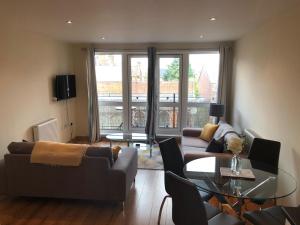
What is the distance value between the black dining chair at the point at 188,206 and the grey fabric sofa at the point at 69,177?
111 cm

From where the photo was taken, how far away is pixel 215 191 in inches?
87.0

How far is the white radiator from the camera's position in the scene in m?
4.49

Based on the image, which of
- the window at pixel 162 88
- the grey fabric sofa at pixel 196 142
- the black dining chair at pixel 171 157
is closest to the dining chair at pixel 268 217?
the black dining chair at pixel 171 157

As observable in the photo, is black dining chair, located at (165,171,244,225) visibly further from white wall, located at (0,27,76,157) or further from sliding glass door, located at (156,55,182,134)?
sliding glass door, located at (156,55,182,134)

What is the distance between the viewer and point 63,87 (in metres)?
5.40

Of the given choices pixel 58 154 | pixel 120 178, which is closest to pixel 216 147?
pixel 120 178

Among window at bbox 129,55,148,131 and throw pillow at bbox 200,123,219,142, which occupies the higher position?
window at bbox 129,55,148,131

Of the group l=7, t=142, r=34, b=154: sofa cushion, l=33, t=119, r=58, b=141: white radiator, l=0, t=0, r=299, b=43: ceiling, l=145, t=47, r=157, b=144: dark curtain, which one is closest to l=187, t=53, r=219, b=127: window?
l=145, t=47, r=157, b=144: dark curtain

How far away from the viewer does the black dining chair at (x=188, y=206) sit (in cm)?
186

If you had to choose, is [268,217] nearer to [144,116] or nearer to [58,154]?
[58,154]

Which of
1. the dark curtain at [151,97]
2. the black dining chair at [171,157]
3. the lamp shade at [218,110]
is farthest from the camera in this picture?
the dark curtain at [151,97]

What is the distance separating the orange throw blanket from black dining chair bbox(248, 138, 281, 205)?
2092 mm

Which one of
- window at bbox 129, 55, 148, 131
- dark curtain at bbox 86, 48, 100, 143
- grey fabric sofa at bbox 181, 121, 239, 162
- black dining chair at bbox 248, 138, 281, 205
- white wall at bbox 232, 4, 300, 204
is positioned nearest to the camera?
white wall at bbox 232, 4, 300, 204

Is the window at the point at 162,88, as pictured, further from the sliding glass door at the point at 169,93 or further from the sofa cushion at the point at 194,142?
the sofa cushion at the point at 194,142
